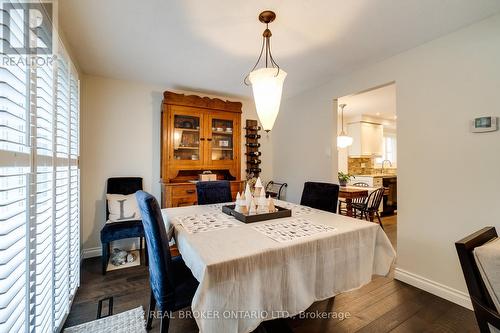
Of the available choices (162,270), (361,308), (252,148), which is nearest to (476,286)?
(361,308)

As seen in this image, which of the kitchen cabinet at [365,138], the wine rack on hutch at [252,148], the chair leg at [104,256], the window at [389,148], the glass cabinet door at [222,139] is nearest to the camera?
the chair leg at [104,256]

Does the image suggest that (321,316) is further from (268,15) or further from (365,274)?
(268,15)

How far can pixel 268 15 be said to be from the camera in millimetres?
1674

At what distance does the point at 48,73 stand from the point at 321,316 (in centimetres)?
247

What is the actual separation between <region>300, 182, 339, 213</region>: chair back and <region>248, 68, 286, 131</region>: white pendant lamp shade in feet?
3.12

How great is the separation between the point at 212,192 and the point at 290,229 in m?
1.23

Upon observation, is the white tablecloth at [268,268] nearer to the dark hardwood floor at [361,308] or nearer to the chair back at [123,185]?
the dark hardwood floor at [361,308]

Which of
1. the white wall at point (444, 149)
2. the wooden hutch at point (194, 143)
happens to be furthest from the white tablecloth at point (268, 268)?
the wooden hutch at point (194, 143)

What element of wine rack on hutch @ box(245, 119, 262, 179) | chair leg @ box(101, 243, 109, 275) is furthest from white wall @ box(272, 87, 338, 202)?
chair leg @ box(101, 243, 109, 275)

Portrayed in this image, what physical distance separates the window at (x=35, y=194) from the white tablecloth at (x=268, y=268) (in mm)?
678

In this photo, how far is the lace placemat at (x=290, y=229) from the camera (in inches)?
51.9

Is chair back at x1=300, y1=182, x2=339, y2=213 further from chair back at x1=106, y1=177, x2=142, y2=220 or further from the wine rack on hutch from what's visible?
chair back at x1=106, y1=177, x2=142, y2=220

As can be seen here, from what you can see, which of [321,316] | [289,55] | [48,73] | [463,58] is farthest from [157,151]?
[463,58]

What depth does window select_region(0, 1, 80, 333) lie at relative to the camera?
0.84 m
